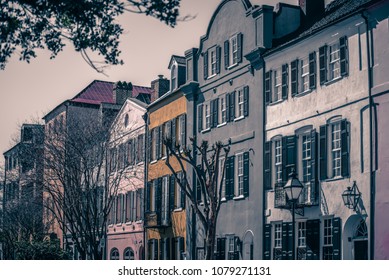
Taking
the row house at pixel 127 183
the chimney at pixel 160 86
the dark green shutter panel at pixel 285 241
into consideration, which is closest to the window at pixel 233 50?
the dark green shutter panel at pixel 285 241

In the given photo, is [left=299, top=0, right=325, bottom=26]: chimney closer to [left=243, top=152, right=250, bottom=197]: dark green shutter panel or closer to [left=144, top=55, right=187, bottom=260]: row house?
[left=243, top=152, right=250, bottom=197]: dark green shutter panel

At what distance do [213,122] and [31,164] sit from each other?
7821 millimetres

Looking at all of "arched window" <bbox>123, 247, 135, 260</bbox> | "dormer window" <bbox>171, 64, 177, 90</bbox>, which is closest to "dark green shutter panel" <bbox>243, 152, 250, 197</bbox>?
"dormer window" <bbox>171, 64, 177, 90</bbox>

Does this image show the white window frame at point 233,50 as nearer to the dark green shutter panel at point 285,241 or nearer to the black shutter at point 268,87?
the black shutter at point 268,87

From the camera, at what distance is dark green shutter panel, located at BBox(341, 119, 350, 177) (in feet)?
61.0

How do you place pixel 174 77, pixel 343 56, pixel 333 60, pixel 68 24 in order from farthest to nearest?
1. pixel 174 77
2. pixel 333 60
3. pixel 343 56
4. pixel 68 24

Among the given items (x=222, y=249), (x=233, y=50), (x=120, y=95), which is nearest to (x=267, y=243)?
(x=222, y=249)

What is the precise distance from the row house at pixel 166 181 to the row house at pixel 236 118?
0.94m

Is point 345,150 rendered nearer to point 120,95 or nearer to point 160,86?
point 120,95

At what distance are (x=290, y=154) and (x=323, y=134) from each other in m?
1.34

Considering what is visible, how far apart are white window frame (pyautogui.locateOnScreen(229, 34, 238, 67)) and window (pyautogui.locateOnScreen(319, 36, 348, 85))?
13.3ft

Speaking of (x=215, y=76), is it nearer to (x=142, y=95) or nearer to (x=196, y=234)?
(x=196, y=234)

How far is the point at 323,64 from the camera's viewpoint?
1980cm

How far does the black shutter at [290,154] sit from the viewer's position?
20.6 meters
